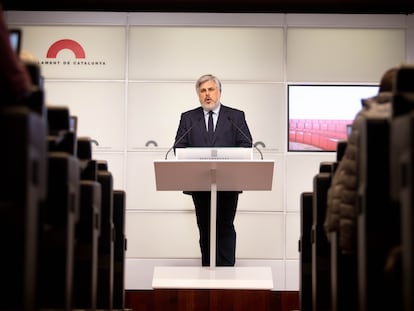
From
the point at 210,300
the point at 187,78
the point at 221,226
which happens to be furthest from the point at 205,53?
the point at 210,300

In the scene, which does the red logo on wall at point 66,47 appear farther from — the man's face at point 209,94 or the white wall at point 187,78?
the man's face at point 209,94

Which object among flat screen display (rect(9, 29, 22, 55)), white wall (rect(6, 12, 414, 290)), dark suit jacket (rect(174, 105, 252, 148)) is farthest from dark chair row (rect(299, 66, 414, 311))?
white wall (rect(6, 12, 414, 290))

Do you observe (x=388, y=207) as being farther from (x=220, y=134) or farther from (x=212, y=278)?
(x=220, y=134)

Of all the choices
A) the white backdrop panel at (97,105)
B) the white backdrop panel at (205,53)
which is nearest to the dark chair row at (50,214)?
the white backdrop panel at (97,105)

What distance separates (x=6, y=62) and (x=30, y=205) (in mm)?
482

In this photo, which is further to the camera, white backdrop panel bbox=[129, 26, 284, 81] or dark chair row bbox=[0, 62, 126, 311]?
white backdrop panel bbox=[129, 26, 284, 81]

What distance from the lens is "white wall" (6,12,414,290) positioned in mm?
7594

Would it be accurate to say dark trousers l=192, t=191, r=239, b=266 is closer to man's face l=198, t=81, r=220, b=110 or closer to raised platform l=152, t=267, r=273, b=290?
raised platform l=152, t=267, r=273, b=290

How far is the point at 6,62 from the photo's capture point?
2.49 metres

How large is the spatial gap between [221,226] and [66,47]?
2.69 meters

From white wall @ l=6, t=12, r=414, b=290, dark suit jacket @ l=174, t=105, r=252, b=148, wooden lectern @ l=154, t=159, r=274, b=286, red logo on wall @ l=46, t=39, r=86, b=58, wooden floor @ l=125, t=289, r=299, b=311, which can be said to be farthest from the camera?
red logo on wall @ l=46, t=39, r=86, b=58

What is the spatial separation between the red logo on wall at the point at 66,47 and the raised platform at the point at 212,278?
9.78 ft

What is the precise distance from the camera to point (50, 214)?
300 cm

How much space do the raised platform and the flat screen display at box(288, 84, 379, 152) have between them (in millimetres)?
2307
